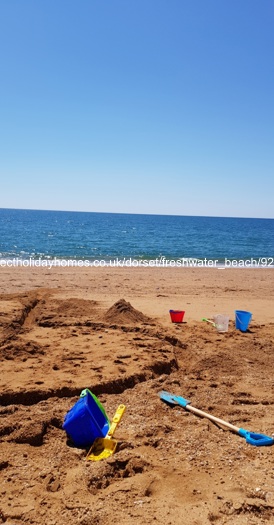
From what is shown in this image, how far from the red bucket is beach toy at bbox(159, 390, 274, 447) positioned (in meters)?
3.32

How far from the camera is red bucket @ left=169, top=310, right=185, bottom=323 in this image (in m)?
7.84

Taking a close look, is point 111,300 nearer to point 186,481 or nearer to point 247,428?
point 247,428

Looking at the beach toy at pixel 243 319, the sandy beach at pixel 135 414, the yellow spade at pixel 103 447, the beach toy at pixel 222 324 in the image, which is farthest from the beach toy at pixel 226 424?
the beach toy at pixel 243 319

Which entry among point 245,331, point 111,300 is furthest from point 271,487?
point 111,300

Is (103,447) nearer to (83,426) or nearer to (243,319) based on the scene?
(83,426)

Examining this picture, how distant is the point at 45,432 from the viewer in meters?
3.68

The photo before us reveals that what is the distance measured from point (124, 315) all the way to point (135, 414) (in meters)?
3.47

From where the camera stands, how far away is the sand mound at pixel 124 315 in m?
7.39

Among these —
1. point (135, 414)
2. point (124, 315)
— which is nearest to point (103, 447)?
point (135, 414)

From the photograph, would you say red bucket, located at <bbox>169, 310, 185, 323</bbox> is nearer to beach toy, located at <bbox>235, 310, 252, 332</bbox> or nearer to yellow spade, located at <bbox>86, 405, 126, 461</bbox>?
beach toy, located at <bbox>235, 310, 252, 332</bbox>

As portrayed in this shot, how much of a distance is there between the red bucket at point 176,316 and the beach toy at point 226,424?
10.9 feet

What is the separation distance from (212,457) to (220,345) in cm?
325

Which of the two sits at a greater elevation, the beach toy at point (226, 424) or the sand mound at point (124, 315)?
the sand mound at point (124, 315)

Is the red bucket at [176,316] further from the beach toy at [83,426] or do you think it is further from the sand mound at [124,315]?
the beach toy at [83,426]
